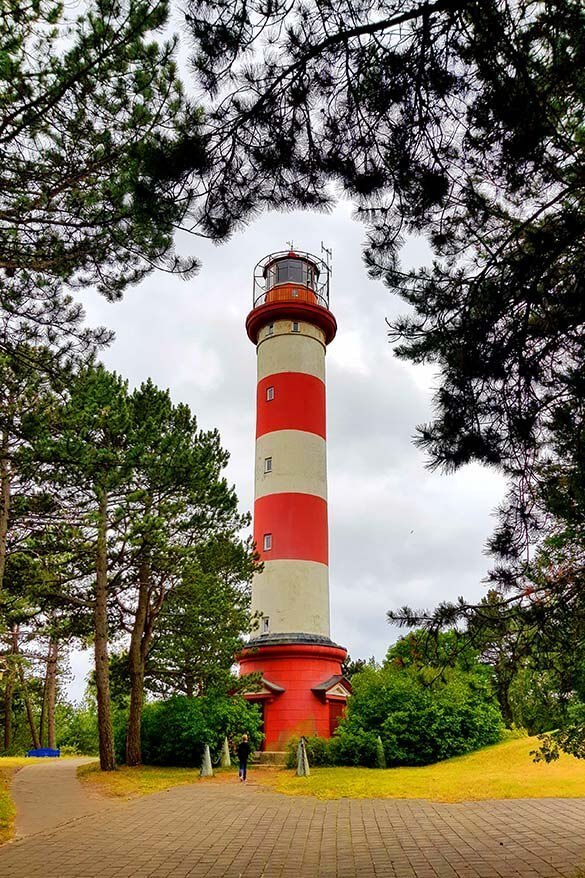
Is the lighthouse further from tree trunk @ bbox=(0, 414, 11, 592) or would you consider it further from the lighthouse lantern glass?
tree trunk @ bbox=(0, 414, 11, 592)

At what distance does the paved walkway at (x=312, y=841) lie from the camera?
283 inches

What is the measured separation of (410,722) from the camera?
20078 millimetres

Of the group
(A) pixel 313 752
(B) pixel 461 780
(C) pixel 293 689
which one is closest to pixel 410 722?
(A) pixel 313 752

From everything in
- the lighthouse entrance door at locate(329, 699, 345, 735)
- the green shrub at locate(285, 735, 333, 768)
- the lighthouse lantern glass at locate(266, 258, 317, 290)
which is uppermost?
the lighthouse lantern glass at locate(266, 258, 317, 290)

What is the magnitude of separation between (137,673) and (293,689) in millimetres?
4920

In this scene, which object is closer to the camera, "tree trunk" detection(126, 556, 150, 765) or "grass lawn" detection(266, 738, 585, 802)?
"grass lawn" detection(266, 738, 585, 802)

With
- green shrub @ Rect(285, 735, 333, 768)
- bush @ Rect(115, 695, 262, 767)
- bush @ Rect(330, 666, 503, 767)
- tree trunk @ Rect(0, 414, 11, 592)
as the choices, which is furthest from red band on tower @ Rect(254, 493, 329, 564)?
tree trunk @ Rect(0, 414, 11, 592)

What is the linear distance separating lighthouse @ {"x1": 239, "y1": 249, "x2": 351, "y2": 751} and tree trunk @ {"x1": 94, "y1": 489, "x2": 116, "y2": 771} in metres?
4.86

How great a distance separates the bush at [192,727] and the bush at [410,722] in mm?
2781

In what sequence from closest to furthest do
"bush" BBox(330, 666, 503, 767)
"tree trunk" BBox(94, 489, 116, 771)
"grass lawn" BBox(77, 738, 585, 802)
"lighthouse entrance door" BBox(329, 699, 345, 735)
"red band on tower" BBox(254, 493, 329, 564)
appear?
1. "grass lawn" BBox(77, 738, 585, 802)
2. "tree trunk" BBox(94, 489, 116, 771)
3. "bush" BBox(330, 666, 503, 767)
4. "lighthouse entrance door" BBox(329, 699, 345, 735)
5. "red band on tower" BBox(254, 493, 329, 564)

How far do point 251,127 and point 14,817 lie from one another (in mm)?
11324

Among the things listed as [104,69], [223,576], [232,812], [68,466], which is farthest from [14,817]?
[104,69]

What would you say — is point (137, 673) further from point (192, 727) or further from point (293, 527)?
point (293, 527)

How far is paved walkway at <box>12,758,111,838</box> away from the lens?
10883mm
